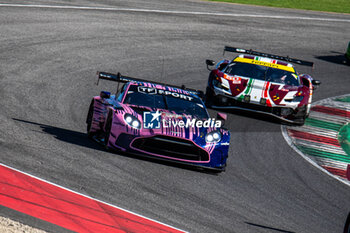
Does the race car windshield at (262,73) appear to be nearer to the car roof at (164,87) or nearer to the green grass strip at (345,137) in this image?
the green grass strip at (345,137)

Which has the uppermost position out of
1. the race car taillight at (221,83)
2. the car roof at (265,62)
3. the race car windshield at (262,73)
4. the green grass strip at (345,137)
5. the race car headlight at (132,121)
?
the race car headlight at (132,121)

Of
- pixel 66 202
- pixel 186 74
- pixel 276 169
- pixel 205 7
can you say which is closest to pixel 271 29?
pixel 205 7

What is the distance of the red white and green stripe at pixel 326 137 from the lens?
13148mm

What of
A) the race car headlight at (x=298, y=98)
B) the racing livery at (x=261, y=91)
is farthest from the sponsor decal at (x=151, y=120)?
the race car headlight at (x=298, y=98)

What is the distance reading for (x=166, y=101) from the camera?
11578 millimetres

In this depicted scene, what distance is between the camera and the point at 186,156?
415 inches

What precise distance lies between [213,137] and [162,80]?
8258 mm

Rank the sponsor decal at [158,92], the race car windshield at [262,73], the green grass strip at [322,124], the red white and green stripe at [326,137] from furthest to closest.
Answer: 1. the green grass strip at [322,124]
2. the race car windshield at [262,73]
3. the red white and green stripe at [326,137]
4. the sponsor decal at [158,92]

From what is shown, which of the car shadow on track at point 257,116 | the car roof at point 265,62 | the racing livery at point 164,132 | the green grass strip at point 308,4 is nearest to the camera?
the racing livery at point 164,132

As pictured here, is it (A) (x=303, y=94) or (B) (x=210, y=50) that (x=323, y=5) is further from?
(A) (x=303, y=94)

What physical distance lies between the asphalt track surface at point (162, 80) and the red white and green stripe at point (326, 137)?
0.38 metres

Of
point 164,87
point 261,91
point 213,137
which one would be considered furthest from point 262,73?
point 213,137

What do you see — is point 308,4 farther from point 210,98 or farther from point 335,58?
point 210,98

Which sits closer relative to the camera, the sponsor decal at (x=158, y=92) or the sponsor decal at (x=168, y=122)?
the sponsor decal at (x=168, y=122)
